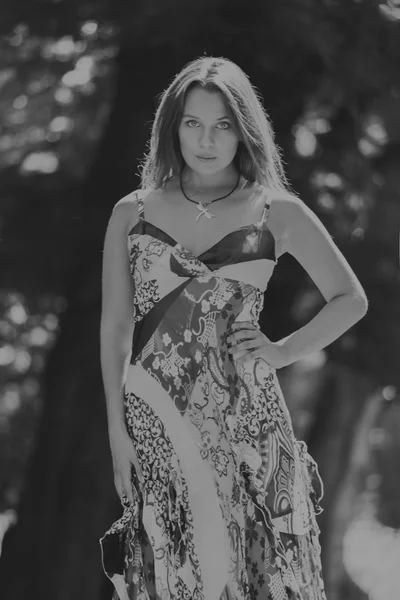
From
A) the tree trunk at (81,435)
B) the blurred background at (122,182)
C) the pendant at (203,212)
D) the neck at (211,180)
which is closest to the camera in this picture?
the pendant at (203,212)

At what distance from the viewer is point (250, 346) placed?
142 inches

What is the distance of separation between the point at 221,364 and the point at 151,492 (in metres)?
0.40

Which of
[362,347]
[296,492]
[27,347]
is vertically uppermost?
[27,347]

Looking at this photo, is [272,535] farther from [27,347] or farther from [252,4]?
[27,347]

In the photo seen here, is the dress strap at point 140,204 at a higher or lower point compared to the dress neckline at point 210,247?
higher

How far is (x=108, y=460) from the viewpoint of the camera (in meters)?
6.75

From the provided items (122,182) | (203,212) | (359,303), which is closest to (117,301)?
(203,212)

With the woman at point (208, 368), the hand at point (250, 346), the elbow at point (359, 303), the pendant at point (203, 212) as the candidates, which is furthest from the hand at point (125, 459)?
the elbow at point (359, 303)

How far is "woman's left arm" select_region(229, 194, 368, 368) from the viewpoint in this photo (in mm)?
3682

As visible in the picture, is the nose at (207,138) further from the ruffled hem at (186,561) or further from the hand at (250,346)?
the ruffled hem at (186,561)

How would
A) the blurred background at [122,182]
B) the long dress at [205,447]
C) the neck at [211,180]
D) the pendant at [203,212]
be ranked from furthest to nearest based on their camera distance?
the blurred background at [122,182] → the neck at [211,180] → the pendant at [203,212] → the long dress at [205,447]

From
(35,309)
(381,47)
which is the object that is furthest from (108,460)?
(381,47)

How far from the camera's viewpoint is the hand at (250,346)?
362 cm

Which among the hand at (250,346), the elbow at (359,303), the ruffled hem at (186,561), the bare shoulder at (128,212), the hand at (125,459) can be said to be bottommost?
the ruffled hem at (186,561)
